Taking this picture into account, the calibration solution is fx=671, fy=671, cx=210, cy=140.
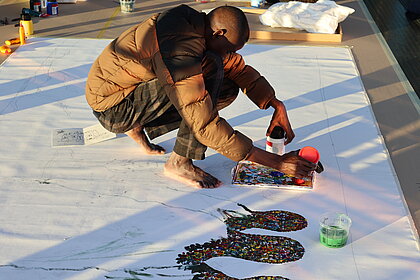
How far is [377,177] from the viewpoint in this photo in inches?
128

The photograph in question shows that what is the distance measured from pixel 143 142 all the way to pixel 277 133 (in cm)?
68

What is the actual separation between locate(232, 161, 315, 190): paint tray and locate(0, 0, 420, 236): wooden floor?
474mm

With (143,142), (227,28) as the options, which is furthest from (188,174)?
(227,28)

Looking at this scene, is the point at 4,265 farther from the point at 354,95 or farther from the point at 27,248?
the point at 354,95

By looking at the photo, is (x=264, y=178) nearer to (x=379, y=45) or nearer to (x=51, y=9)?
(x=379, y=45)

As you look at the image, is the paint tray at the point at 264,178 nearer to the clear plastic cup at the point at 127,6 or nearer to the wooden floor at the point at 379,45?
the wooden floor at the point at 379,45

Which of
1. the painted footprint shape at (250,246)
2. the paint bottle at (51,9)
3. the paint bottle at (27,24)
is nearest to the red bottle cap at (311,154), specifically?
the painted footprint shape at (250,246)

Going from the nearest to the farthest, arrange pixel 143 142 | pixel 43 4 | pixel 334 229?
pixel 334 229
pixel 143 142
pixel 43 4

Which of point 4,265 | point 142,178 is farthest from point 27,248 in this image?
point 142,178

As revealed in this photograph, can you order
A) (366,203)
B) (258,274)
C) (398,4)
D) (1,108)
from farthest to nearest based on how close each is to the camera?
(398,4)
(1,108)
(366,203)
(258,274)

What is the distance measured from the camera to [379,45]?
17.0 ft

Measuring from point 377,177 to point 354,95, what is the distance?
106 cm

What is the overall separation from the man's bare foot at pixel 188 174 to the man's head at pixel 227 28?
2.11 ft

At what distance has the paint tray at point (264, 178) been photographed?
316cm
